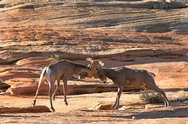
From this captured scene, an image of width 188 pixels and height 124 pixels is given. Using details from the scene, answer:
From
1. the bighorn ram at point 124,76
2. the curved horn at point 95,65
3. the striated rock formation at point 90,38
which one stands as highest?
the curved horn at point 95,65

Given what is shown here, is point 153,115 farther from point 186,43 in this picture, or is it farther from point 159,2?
point 159,2

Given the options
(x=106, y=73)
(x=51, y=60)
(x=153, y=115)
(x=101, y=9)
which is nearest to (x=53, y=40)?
(x=51, y=60)

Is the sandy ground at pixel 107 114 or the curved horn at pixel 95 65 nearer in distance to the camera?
the sandy ground at pixel 107 114

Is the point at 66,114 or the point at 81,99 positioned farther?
the point at 81,99

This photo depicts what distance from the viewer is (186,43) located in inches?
1351

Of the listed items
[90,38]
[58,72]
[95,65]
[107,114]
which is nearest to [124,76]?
[95,65]

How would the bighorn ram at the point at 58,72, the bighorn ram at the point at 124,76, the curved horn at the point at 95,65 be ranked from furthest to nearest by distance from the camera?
the curved horn at the point at 95,65 < the bighorn ram at the point at 124,76 < the bighorn ram at the point at 58,72

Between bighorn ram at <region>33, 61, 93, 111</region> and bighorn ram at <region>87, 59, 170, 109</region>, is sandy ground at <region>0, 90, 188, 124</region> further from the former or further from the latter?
bighorn ram at <region>33, 61, 93, 111</region>

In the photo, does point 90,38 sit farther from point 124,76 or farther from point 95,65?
point 124,76

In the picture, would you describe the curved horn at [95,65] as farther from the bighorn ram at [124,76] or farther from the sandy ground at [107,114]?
the sandy ground at [107,114]

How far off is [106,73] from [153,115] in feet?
7.71

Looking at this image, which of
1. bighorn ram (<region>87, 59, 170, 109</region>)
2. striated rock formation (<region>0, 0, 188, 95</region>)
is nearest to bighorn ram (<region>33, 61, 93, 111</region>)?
bighorn ram (<region>87, 59, 170, 109</region>)

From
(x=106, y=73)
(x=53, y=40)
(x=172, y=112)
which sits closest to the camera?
(x=172, y=112)

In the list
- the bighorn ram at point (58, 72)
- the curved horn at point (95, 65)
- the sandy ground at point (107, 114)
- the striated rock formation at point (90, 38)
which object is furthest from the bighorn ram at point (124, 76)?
the striated rock formation at point (90, 38)
